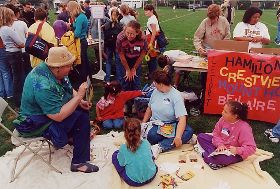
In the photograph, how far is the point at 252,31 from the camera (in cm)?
635

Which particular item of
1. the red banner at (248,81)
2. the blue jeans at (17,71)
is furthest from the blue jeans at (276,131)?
the blue jeans at (17,71)

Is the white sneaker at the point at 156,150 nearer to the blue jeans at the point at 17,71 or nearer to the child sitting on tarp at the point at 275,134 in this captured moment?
the child sitting on tarp at the point at 275,134

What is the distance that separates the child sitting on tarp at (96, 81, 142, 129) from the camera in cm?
569

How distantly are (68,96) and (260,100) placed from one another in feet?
10.3

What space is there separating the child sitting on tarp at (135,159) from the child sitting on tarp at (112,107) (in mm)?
1534

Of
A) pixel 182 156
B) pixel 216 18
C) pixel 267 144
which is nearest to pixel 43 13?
pixel 216 18

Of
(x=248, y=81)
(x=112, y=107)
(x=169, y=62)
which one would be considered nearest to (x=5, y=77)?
(x=112, y=107)

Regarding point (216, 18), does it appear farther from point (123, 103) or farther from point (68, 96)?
point (68, 96)

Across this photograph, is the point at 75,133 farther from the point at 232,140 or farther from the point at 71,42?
the point at 71,42

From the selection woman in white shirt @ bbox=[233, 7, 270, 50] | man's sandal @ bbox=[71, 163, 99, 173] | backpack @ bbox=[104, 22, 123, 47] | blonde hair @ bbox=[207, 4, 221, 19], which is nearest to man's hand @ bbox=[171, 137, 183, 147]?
man's sandal @ bbox=[71, 163, 99, 173]

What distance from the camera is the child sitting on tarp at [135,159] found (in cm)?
393

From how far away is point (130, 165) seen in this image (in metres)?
4.09

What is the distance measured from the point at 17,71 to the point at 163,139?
10.9ft

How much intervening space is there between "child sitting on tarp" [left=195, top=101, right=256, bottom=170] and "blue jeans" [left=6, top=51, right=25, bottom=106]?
12.9 feet
